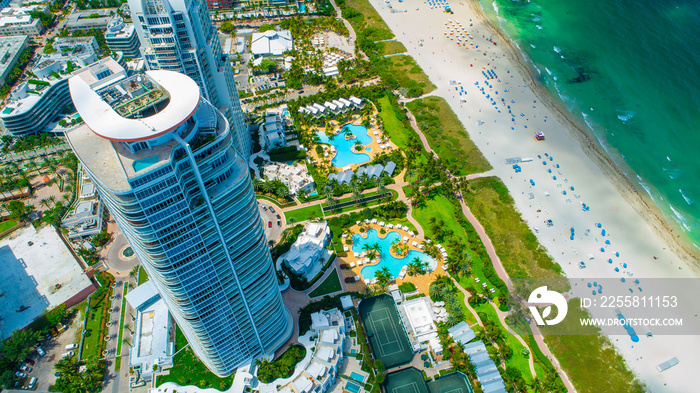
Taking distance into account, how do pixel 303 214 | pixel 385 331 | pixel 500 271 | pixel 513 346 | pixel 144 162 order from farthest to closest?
pixel 303 214, pixel 500 271, pixel 385 331, pixel 513 346, pixel 144 162

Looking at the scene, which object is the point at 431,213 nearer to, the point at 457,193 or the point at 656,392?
the point at 457,193

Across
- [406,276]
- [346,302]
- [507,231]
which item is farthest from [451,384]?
[507,231]

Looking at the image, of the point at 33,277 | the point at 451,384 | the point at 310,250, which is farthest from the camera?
the point at 310,250

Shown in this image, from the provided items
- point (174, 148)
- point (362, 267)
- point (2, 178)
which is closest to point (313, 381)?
point (362, 267)

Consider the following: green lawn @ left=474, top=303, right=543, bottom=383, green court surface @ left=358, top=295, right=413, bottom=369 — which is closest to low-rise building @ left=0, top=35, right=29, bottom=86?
green court surface @ left=358, top=295, right=413, bottom=369

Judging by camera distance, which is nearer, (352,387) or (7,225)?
(352,387)

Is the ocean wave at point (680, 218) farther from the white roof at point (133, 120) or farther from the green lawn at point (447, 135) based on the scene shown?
the white roof at point (133, 120)

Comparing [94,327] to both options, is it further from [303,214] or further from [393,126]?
[393,126]
